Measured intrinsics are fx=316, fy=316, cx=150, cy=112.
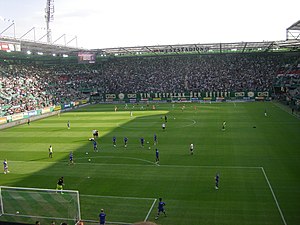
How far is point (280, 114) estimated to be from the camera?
5503 cm

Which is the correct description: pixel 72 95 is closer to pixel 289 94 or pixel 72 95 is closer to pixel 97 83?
pixel 97 83

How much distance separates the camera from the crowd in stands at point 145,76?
82250 mm

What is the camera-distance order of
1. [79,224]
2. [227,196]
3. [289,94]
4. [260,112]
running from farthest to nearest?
[289,94] < [260,112] < [227,196] < [79,224]

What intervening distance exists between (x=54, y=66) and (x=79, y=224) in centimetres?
9099

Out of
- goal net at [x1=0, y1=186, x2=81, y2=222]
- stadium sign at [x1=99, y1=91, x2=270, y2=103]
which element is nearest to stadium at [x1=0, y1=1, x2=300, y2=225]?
goal net at [x1=0, y1=186, x2=81, y2=222]

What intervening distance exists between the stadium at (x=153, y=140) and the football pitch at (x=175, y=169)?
0.11 metres

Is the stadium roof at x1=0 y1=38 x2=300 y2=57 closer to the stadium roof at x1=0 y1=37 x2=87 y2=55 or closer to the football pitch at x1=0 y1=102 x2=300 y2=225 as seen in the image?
the stadium roof at x1=0 y1=37 x2=87 y2=55

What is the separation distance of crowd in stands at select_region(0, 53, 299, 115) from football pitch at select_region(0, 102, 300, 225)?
3328 centimetres

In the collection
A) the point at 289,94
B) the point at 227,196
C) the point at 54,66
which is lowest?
the point at 227,196

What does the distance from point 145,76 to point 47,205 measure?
79.0 m

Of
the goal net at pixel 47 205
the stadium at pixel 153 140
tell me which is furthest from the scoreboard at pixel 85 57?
the goal net at pixel 47 205

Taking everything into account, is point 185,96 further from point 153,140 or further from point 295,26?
point 153,140

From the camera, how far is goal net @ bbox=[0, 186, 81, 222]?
1870 cm

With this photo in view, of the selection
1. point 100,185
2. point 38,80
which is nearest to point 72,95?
point 38,80
